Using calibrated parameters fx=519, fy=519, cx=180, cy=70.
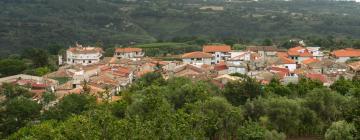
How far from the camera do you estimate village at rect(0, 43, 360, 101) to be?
4375 cm

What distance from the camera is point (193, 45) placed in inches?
2990

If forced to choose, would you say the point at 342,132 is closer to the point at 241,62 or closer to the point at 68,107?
the point at 68,107

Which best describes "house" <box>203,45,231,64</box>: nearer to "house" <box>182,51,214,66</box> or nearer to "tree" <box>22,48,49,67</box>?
"house" <box>182,51,214,66</box>

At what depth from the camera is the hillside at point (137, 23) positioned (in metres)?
92.8

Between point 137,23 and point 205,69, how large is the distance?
61043mm

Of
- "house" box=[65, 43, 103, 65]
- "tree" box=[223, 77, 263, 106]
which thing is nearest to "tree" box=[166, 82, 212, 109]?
"tree" box=[223, 77, 263, 106]

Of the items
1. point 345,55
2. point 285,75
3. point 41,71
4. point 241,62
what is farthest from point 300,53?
point 41,71

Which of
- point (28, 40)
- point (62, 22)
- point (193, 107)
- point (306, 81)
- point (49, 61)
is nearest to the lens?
point (193, 107)

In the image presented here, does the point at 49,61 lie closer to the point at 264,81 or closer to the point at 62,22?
the point at 264,81

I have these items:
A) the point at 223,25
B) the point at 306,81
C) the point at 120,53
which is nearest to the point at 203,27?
the point at 223,25

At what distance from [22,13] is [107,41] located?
23.6 meters

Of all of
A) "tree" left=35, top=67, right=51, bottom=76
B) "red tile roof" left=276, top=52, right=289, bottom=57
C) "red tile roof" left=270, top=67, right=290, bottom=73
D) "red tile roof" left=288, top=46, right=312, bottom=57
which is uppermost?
"red tile roof" left=288, top=46, right=312, bottom=57

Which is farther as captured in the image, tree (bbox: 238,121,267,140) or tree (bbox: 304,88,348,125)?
tree (bbox: 304,88,348,125)

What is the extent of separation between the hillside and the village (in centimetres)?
2749
